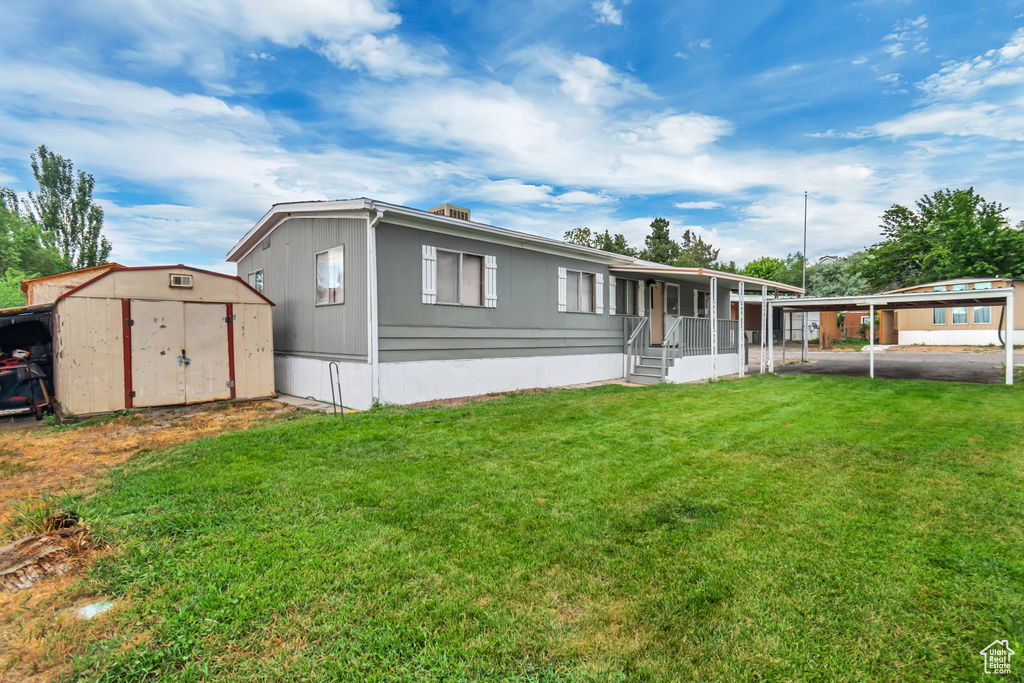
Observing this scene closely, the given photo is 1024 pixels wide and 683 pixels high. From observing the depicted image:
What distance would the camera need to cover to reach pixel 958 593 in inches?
93.5

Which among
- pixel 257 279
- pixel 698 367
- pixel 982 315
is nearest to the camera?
pixel 257 279

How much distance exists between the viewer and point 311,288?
9.67 metres

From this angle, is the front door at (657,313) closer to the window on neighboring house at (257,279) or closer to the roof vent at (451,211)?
the roof vent at (451,211)

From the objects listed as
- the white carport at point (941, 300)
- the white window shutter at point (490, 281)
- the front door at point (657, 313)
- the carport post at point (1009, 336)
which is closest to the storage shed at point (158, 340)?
the white window shutter at point (490, 281)

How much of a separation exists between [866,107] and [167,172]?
25063mm

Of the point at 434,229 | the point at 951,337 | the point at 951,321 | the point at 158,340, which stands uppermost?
the point at 434,229

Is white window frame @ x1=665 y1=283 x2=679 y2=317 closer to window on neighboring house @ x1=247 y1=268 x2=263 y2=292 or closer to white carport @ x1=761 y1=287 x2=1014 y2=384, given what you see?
white carport @ x1=761 y1=287 x2=1014 y2=384

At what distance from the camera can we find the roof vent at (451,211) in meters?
10.3

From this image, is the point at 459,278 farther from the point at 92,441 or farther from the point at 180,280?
the point at 92,441

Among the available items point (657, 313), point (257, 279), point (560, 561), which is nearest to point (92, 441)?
point (560, 561)

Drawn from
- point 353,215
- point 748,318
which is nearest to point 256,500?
point 353,215

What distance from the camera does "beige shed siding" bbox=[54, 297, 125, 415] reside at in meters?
7.28

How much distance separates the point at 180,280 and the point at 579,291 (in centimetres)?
847

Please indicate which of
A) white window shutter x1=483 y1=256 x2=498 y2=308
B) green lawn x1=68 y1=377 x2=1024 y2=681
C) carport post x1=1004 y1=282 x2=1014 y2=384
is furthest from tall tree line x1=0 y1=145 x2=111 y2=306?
carport post x1=1004 y1=282 x2=1014 y2=384
